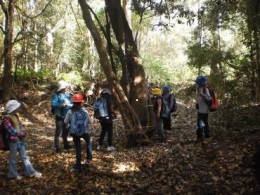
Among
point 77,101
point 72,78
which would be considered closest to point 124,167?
point 77,101

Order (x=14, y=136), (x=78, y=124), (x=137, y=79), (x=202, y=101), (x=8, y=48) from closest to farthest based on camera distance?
(x=14, y=136), (x=78, y=124), (x=202, y=101), (x=137, y=79), (x=8, y=48)

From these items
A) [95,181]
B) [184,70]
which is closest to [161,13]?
[95,181]

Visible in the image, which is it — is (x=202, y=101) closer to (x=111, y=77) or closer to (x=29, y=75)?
(x=111, y=77)

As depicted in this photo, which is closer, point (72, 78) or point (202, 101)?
point (202, 101)

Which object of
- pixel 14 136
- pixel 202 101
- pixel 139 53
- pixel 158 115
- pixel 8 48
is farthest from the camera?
pixel 8 48

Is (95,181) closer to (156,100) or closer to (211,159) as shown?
(211,159)

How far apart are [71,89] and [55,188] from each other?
14.0 metres

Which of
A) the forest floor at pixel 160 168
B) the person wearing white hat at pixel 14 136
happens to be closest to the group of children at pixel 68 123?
the person wearing white hat at pixel 14 136

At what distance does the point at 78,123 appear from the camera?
788cm

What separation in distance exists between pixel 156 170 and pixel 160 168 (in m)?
0.12

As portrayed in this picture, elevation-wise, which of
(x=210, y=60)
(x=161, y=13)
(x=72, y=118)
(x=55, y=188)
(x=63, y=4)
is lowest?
(x=55, y=188)

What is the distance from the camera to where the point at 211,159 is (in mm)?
8461

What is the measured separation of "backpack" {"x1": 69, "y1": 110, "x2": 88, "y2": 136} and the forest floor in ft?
2.77

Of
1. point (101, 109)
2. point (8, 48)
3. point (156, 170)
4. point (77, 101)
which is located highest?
point (8, 48)
